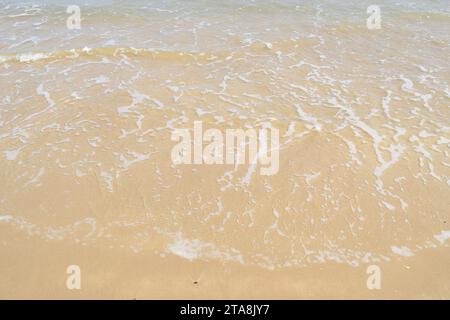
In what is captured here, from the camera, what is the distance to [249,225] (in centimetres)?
387

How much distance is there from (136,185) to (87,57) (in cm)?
458

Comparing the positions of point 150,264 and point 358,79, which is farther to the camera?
point 358,79

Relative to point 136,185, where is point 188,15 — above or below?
above

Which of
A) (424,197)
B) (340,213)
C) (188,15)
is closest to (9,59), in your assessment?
(188,15)

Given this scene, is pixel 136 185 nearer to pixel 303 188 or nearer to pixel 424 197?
pixel 303 188
